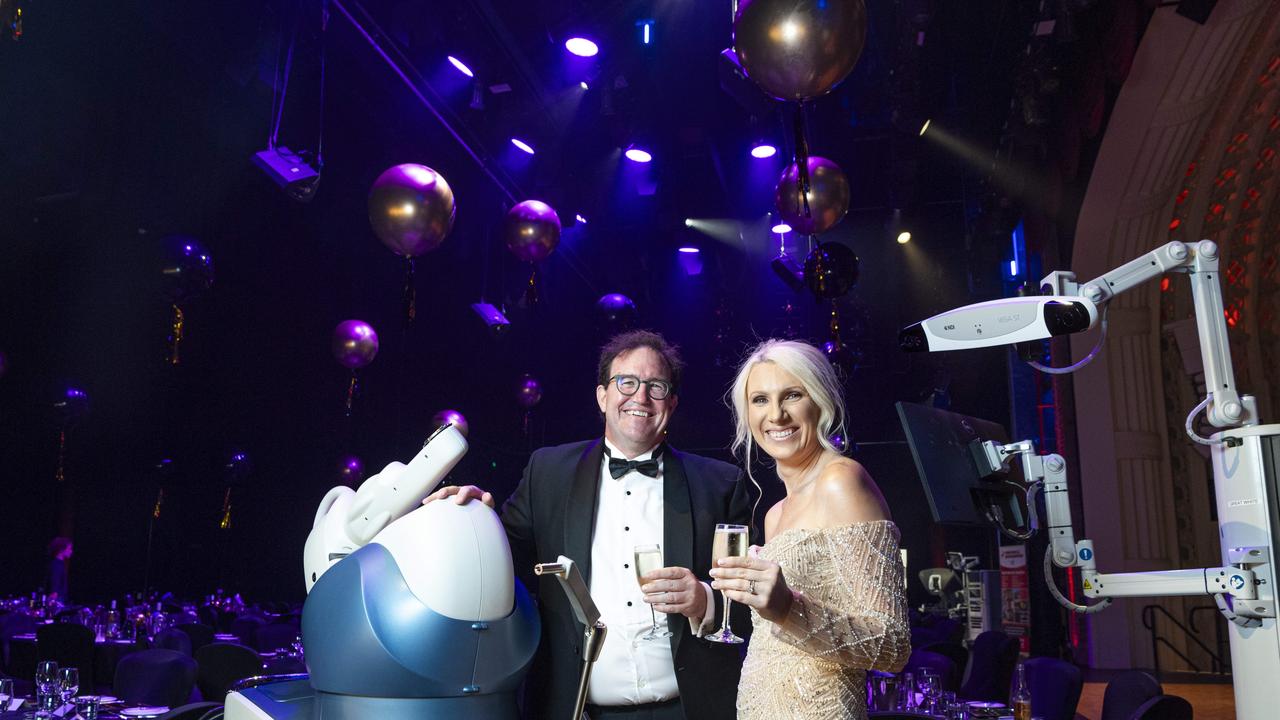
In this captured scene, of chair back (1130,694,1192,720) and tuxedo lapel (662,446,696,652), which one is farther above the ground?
tuxedo lapel (662,446,696,652)

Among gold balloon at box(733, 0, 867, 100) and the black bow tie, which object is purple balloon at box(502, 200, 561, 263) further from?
the black bow tie

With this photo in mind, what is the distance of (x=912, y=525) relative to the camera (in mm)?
16219

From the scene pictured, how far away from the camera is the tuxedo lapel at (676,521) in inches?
103

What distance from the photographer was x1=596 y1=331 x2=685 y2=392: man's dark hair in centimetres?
283

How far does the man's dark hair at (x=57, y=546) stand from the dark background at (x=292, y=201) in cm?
12

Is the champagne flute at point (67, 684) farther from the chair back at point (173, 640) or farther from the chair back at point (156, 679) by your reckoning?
the chair back at point (173, 640)

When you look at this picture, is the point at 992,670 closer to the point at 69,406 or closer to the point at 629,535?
the point at 629,535

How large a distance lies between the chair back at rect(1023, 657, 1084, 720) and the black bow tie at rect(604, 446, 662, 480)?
9.76 feet

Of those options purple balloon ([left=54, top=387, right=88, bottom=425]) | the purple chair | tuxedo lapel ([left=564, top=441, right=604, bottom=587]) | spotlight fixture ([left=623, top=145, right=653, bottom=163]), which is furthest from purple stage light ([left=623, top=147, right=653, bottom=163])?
tuxedo lapel ([left=564, top=441, right=604, bottom=587])

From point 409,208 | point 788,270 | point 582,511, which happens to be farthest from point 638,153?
point 582,511

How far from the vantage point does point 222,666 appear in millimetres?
5328

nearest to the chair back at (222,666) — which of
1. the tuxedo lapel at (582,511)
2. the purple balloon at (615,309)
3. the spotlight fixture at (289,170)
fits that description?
the spotlight fixture at (289,170)

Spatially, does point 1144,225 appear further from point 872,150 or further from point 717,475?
point 717,475

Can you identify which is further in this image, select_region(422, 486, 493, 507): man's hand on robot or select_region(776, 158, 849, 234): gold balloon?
select_region(776, 158, 849, 234): gold balloon
